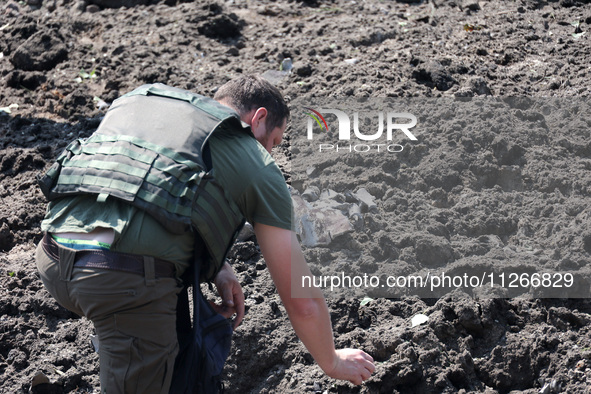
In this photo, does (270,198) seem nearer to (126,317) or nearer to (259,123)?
(259,123)

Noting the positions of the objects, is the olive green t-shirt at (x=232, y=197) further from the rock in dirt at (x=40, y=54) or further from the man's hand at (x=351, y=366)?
the rock in dirt at (x=40, y=54)

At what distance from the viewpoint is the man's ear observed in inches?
108

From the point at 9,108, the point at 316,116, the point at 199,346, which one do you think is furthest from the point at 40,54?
the point at 199,346

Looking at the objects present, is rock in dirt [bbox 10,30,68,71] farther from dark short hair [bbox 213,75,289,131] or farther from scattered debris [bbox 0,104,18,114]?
dark short hair [bbox 213,75,289,131]

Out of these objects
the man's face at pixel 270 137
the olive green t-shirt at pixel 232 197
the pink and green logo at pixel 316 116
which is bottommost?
the olive green t-shirt at pixel 232 197

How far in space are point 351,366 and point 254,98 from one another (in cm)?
108

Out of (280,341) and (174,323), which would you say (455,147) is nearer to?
(280,341)

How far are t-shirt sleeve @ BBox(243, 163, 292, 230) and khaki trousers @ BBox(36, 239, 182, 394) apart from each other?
42cm

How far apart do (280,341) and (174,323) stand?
109cm

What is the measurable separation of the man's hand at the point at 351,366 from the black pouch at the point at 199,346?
1.42 ft

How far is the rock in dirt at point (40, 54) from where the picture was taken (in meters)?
6.46

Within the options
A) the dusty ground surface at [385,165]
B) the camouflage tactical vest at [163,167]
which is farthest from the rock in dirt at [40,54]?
the camouflage tactical vest at [163,167]

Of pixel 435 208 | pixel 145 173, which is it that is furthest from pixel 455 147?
pixel 145 173

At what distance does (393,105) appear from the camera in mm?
5020
